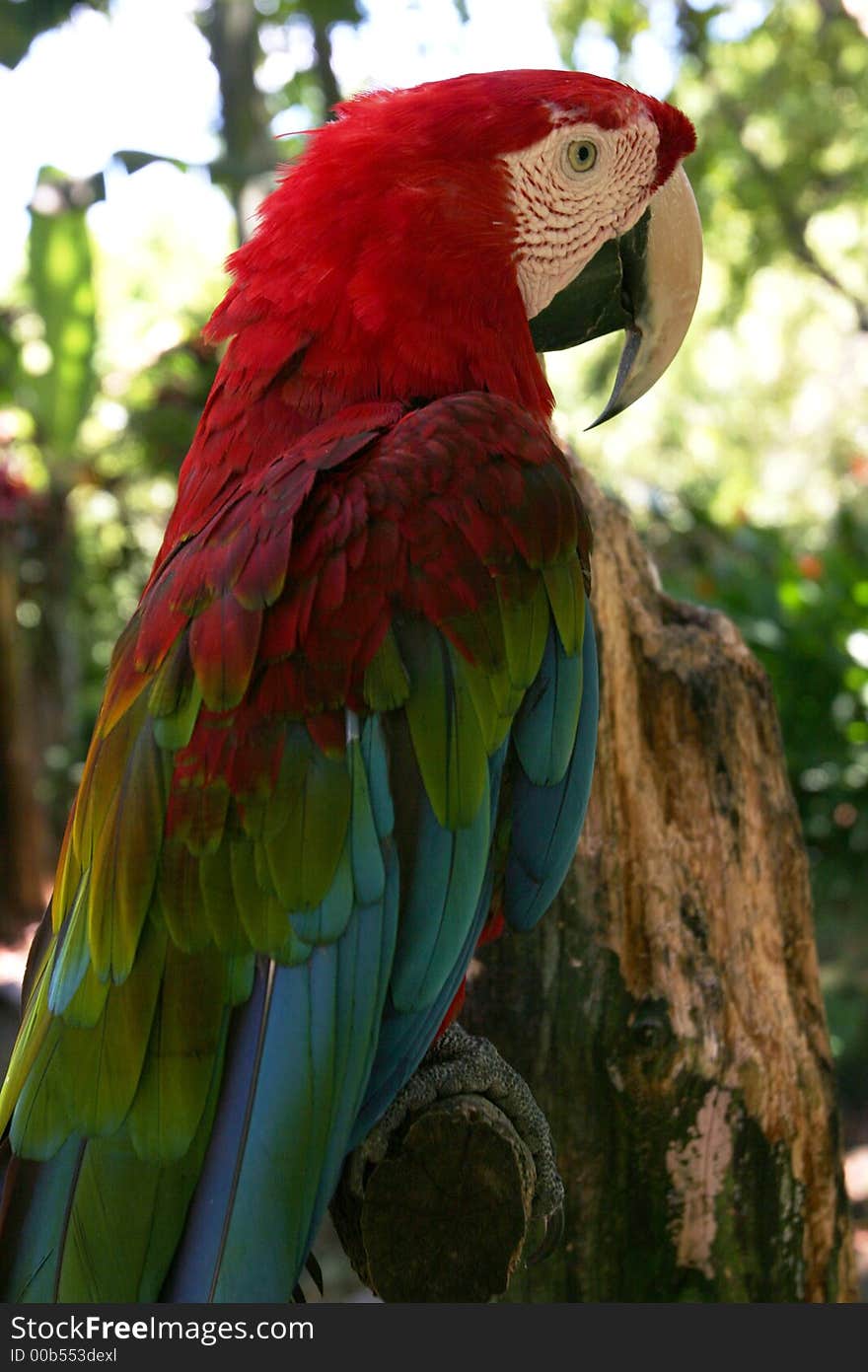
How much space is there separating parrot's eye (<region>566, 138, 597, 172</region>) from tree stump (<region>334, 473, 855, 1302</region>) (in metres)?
0.42

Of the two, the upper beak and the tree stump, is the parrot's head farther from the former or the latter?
the tree stump

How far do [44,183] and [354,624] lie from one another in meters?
2.96

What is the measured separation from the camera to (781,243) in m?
7.28

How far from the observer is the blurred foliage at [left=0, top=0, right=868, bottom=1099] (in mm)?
3178

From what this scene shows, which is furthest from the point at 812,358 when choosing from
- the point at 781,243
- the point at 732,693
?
the point at 732,693

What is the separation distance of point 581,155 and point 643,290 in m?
0.17

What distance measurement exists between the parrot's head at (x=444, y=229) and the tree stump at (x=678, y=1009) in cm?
37

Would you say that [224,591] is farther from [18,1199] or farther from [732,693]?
[732,693]

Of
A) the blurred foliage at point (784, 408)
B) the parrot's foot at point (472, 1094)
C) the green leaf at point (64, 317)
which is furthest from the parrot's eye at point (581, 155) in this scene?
the green leaf at point (64, 317)

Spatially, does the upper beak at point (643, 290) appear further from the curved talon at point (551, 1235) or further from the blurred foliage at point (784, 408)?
the blurred foliage at point (784, 408)

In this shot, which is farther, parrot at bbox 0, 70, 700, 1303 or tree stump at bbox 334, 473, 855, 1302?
tree stump at bbox 334, 473, 855, 1302

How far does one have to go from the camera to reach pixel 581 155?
129 cm

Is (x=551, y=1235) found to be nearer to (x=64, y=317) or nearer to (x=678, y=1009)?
(x=678, y=1009)

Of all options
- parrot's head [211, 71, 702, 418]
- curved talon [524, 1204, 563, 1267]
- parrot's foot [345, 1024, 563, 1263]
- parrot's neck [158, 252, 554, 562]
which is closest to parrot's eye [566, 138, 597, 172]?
parrot's head [211, 71, 702, 418]
